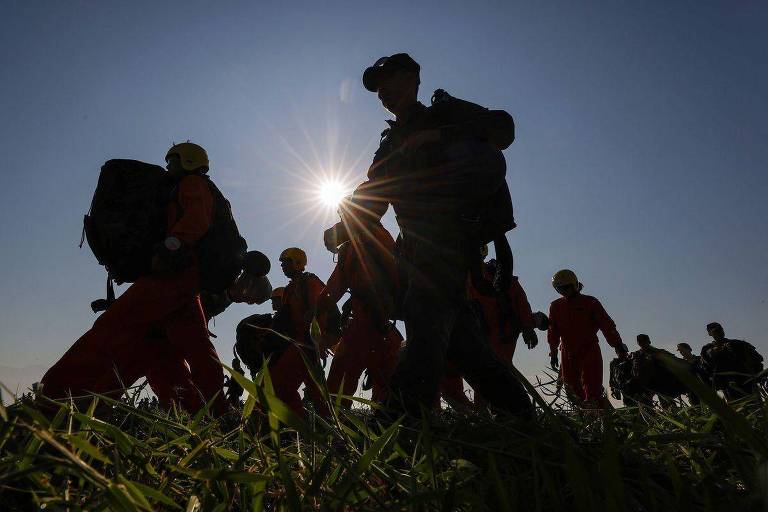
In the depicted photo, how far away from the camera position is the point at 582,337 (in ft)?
28.6

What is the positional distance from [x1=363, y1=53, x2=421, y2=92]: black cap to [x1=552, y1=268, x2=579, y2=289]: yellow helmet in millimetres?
7272

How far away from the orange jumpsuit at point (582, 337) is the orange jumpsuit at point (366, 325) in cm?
459

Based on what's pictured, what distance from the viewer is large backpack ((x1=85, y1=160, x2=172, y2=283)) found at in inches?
148

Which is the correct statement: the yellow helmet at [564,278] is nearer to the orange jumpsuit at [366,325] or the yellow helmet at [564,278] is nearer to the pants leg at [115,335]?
the orange jumpsuit at [366,325]

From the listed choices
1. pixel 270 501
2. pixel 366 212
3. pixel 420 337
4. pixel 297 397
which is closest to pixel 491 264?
pixel 297 397

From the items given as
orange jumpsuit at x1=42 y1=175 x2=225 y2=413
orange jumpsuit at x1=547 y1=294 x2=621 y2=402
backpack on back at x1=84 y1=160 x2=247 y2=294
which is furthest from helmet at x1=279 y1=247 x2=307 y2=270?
orange jumpsuit at x1=547 y1=294 x2=621 y2=402

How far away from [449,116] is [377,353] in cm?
296

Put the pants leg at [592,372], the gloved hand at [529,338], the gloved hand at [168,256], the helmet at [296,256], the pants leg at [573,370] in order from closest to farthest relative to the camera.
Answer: the gloved hand at [168,256], the gloved hand at [529,338], the helmet at [296,256], the pants leg at [592,372], the pants leg at [573,370]

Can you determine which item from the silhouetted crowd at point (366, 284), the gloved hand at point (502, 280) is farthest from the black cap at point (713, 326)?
the gloved hand at point (502, 280)

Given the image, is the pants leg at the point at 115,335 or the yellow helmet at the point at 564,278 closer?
the pants leg at the point at 115,335

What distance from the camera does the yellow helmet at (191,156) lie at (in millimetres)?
4309

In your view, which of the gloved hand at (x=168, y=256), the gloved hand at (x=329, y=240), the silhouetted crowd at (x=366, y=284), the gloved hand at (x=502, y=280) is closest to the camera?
the silhouetted crowd at (x=366, y=284)

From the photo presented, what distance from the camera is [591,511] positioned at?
61 cm

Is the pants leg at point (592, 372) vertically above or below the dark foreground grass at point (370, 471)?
above
